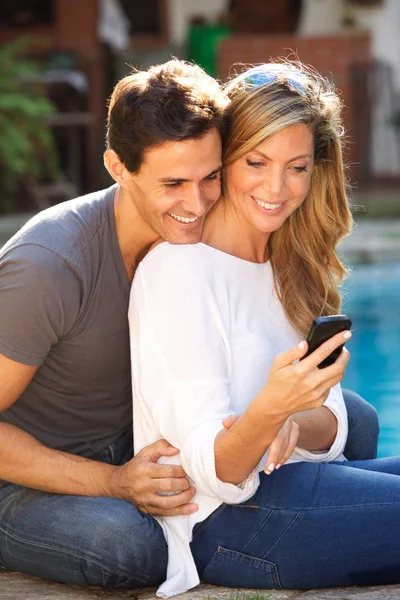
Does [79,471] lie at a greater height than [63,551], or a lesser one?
greater

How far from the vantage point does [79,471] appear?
297 cm

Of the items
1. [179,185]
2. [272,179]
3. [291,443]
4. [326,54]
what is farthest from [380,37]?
[291,443]

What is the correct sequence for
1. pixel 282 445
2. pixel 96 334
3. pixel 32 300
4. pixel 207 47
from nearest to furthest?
pixel 282 445 < pixel 32 300 < pixel 96 334 < pixel 207 47

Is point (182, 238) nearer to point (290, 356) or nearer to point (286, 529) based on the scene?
point (290, 356)

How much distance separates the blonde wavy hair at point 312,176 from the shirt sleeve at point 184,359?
1.21 feet

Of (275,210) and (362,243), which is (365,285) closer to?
(362,243)

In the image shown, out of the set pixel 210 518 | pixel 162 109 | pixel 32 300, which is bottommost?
pixel 210 518

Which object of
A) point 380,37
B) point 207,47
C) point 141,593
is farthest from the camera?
point 380,37

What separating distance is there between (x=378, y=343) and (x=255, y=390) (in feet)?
15.3

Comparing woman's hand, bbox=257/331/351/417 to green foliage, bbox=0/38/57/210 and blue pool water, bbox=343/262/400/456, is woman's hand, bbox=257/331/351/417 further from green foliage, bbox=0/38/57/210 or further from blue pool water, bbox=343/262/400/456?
green foliage, bbox=0/38/57/210

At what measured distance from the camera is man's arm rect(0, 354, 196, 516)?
2.80m

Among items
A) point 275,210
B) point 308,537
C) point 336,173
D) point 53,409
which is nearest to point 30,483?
point 53,409

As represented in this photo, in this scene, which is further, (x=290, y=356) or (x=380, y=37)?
(x=380, y=37)

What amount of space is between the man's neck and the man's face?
6 cm
